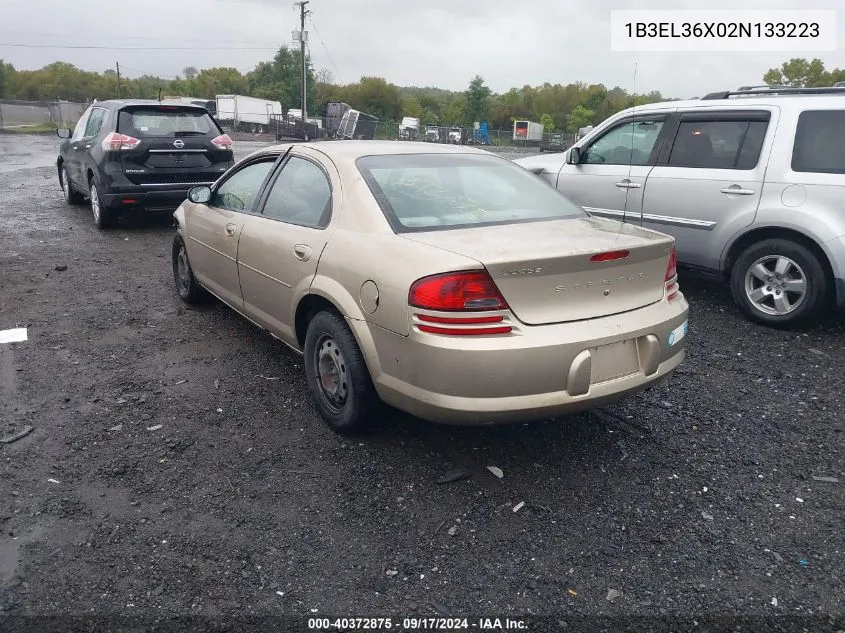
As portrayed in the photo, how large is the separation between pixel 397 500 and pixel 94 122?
9003 mm

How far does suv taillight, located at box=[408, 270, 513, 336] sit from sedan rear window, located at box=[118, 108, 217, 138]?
7613mm

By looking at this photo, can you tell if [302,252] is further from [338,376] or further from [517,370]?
[517,370]

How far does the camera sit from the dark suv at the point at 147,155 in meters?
8.98

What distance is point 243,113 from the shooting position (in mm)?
58938

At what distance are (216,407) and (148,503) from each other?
105 cm

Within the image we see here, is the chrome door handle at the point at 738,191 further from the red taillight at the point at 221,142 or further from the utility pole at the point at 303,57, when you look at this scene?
the utility pole at the point at 303,57

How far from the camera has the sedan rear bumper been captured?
2918mm

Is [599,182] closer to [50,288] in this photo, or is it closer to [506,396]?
[506,396]

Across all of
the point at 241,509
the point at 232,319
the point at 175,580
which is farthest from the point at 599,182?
the point at 175,580

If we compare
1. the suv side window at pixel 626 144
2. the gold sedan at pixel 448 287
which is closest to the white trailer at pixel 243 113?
the suv side window at pixel 626 144

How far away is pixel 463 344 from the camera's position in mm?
2914

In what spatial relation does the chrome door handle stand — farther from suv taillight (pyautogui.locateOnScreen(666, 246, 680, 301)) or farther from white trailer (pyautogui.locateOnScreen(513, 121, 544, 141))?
white trailer (pyautogui.locateOnScreen(513, 121, 544, 141))

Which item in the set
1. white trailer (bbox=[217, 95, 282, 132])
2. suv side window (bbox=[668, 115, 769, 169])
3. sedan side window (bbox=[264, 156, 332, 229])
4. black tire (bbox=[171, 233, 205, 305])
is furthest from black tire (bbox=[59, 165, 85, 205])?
white trailer (bbox=[217, 95, 282, 132])

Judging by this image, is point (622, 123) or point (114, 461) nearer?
point (114, 461)
